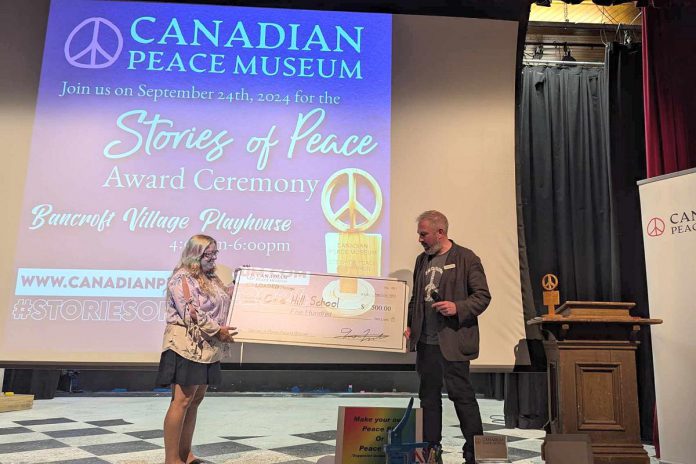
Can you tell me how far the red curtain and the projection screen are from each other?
3.30ft

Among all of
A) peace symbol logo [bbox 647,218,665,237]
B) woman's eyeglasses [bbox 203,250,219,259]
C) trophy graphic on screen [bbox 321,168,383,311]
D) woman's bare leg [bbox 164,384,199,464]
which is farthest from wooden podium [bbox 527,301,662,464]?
woman's bare leg [bbox 164,384,199,464]

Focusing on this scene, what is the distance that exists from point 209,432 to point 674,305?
9.41 ft

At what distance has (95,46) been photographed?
3381 mm

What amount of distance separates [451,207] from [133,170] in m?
1.87

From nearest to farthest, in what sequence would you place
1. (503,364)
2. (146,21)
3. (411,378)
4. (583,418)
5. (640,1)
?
(583,418) → (503,364) → (146,21) → (640,1) → (411,378)

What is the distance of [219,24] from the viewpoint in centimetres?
348

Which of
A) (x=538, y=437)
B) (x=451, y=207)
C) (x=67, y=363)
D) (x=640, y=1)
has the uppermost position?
(x=640, y=1)

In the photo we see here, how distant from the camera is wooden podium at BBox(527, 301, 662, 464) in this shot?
2.88 meters

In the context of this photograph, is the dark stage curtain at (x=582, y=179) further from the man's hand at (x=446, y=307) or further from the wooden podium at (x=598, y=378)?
the man's hand at (x=446, y=307)

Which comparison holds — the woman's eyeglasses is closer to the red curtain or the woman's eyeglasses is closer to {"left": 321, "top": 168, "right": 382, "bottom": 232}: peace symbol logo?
{"left": 321, "top": 168, "right": 382, "bottom": 232}: peace symbol logo

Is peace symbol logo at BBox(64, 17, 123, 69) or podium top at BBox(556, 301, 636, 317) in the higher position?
peace symbol logo at BBox(64, 17, 123, 69)

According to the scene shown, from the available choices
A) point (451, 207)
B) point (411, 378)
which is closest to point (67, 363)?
point (451, 207)

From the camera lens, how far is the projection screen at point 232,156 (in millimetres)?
3100

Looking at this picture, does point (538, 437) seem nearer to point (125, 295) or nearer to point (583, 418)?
point (583, 418)
